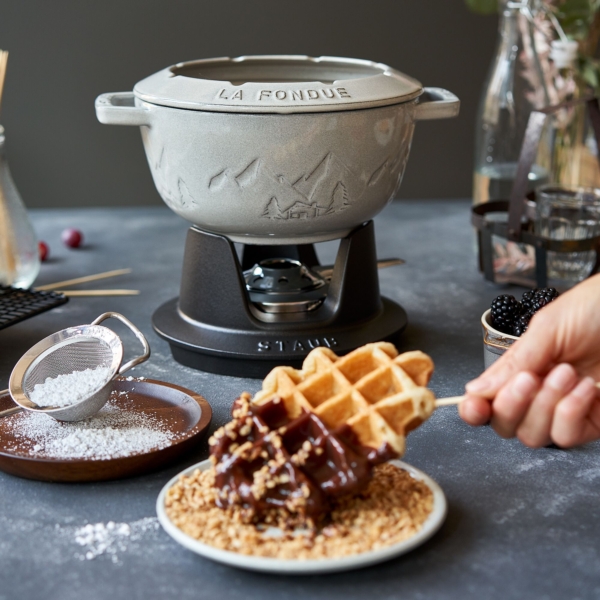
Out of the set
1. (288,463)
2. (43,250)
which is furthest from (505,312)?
(43,250)

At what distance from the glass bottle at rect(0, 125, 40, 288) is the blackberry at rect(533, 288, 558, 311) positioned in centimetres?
100

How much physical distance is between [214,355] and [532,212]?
2.45 feet

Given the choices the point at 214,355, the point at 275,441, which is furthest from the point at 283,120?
the point at 275,441

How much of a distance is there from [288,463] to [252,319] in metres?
0.52

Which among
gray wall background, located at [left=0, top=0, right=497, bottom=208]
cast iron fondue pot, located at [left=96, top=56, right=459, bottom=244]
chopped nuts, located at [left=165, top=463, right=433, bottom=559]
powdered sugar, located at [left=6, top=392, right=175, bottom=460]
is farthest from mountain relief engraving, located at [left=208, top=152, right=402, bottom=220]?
gray wall background, located at [left=0, top=0, right=497, bottom=208]

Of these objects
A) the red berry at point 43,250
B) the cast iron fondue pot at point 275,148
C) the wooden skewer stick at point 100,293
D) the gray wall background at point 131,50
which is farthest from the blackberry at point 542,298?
the gray wall background at point 131,50

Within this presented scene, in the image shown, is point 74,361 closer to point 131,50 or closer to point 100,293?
point 100,293

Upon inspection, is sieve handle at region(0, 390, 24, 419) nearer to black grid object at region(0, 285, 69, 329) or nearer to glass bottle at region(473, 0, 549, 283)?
black grid object at region(0, 285, 69, 329)

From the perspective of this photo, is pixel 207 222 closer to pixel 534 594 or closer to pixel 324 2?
pixel 534 594

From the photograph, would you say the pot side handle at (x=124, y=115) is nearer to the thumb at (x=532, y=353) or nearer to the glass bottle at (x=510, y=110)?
the thumb at (x=532, y=353)

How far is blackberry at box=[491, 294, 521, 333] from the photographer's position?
4.06 feet

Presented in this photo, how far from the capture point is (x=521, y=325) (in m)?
1.22

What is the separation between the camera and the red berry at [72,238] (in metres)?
2.12

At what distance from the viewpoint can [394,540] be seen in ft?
2.82
